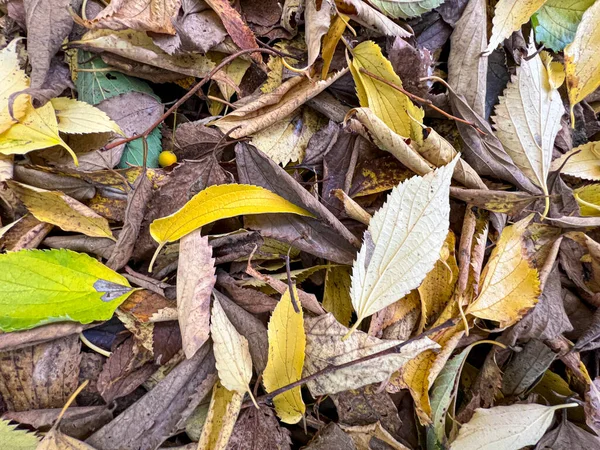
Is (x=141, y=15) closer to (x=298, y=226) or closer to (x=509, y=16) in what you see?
(x=298, y=226)

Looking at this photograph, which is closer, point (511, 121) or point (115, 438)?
A: point (115, 438)

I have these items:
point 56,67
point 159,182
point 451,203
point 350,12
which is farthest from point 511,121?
point 56,67

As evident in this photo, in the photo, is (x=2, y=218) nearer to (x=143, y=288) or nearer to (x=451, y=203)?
(x=143, y=288)

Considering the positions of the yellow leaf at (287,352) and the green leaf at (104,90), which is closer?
the yellow leaf at (287,352)

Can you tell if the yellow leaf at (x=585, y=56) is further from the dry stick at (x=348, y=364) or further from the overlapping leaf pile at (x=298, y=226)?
the dry stick at (x=348, y=364)

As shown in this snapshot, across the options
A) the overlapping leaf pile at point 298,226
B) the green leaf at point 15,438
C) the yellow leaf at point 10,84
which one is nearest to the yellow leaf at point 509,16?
the overlapping leaf pile at point 298,226
